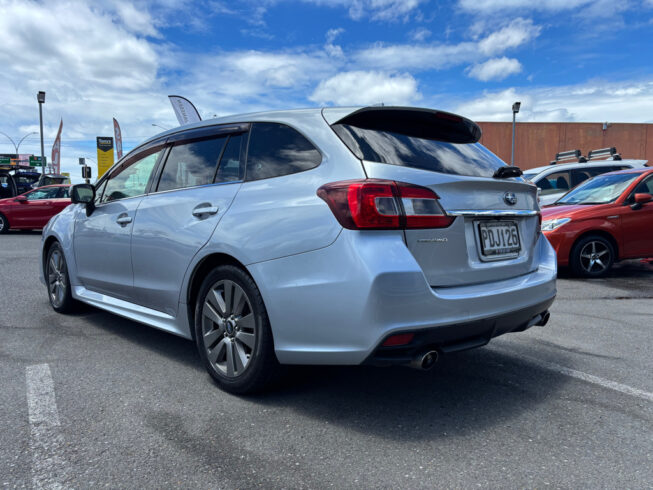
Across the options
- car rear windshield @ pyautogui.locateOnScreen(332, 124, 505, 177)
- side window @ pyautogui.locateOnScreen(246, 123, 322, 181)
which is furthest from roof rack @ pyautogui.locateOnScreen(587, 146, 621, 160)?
side window @ pyautogui.locateOnScreen(246, 123, 322, 181)

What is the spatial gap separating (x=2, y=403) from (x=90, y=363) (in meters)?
0.75

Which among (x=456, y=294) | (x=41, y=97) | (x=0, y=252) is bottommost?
(x=0, y=252)

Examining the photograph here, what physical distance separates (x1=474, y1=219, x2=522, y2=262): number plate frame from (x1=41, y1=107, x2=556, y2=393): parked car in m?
0.01

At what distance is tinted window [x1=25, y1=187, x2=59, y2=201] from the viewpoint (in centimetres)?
1638

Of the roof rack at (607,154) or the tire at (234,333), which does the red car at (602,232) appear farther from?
the tire at (234,333)

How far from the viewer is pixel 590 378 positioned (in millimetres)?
3414

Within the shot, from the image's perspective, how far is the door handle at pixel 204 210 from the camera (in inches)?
126

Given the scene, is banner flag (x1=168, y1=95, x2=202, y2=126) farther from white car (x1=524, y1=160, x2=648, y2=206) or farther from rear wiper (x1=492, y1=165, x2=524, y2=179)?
rear wiper (x1=492, y1=165, x2=524, y2=179)

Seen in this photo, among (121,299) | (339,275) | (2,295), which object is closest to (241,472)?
(339,275)

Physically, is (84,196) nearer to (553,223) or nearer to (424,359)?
(424,359)

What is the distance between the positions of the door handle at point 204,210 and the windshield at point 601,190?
6.67 meters

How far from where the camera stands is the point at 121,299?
13.8 ft

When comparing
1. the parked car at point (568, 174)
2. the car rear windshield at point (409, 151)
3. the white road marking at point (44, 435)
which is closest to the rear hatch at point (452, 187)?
the car rear windshield at point (409, 151)

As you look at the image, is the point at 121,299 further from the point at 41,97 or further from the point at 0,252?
the point at 41,97
